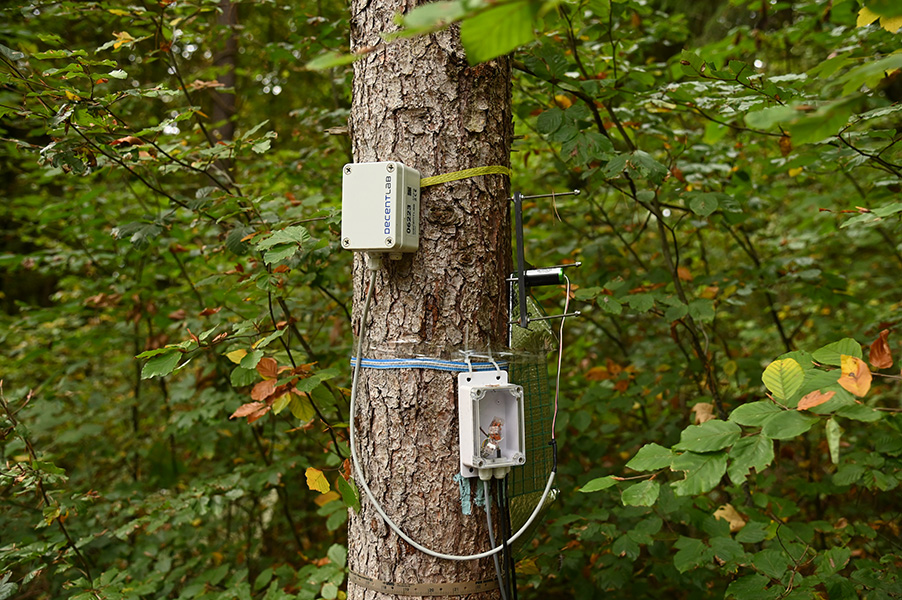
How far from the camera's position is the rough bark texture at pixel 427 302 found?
52.7 inches

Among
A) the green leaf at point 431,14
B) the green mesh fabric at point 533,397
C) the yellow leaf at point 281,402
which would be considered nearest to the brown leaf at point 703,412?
the green mesh fabric at point 533,397

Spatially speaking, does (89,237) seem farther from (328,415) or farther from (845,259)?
(845,259)

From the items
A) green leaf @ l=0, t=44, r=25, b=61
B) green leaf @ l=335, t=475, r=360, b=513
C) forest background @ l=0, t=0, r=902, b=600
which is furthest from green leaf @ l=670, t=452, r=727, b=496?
green leaf @ l=0, t=44, r=25, b=61

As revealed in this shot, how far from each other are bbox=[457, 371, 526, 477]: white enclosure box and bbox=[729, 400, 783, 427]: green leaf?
0.47m

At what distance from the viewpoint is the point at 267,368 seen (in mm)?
1663

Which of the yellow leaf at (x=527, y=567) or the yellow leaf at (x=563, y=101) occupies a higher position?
the yellow leaf at (x=563, y=101)

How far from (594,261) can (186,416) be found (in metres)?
2.34

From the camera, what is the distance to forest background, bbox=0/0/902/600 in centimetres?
151

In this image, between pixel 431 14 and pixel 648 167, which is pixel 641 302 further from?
pixel 431 14

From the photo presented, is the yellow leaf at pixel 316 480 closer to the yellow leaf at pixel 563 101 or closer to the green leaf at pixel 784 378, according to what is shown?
the green leaf at pixel 784 378

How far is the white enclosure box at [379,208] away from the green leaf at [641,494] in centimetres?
70

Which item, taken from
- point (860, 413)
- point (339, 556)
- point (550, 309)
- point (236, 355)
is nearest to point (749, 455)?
point (860, 413)

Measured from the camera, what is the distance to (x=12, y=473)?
1.90 m

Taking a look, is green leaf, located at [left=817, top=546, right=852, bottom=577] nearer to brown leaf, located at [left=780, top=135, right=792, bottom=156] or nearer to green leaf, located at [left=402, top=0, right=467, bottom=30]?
brown leaf, located at [left=780, top=135, right=792, bottom=156]
